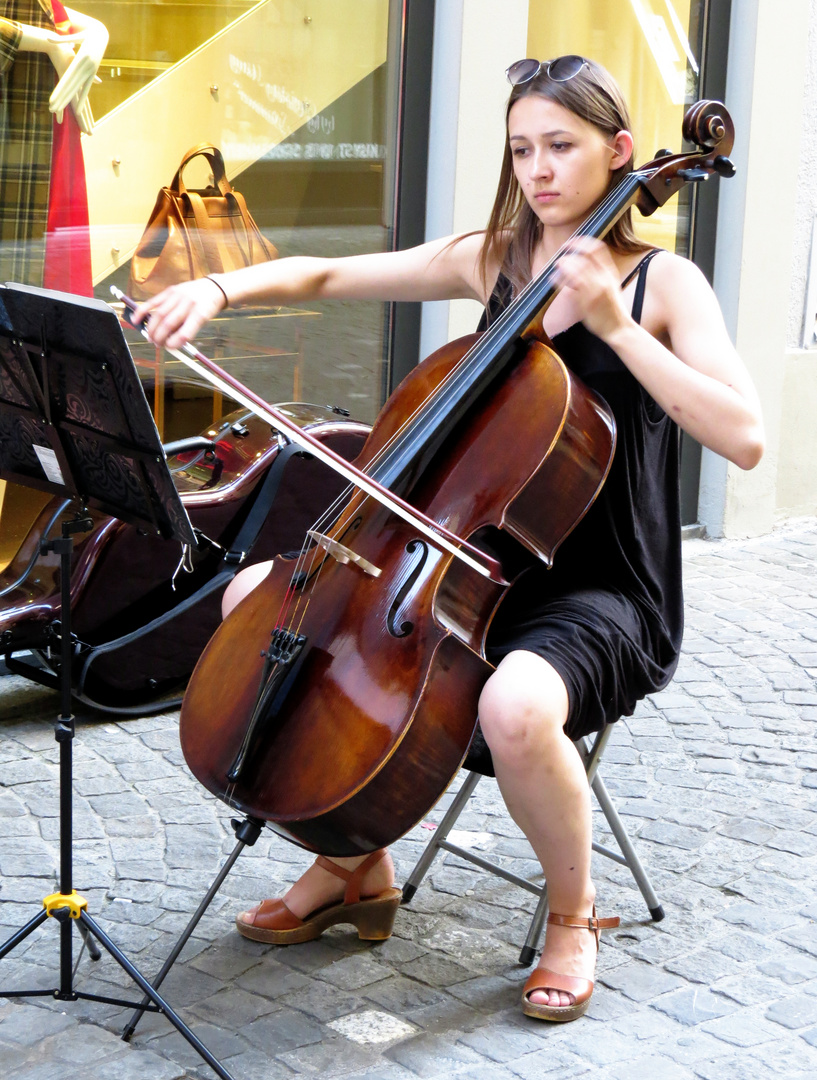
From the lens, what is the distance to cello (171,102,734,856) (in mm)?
2033

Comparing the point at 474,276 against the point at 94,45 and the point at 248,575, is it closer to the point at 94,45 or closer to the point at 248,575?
the point at 248,575

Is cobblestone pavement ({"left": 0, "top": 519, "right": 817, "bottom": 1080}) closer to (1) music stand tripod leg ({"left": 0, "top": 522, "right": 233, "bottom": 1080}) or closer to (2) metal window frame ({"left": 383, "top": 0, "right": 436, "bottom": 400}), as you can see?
(1) music stand tripod leg ({"left": 0, "top": 522, "right": 233, "bottom": 1080})

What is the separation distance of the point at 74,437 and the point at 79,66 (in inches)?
91.6

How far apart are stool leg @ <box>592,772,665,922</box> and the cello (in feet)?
1.81

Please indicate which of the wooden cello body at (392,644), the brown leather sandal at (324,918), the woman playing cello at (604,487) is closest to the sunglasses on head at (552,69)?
the woman playing cello at (604,487)

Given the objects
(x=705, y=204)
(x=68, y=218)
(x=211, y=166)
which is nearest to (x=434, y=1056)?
(x=68, y=218)

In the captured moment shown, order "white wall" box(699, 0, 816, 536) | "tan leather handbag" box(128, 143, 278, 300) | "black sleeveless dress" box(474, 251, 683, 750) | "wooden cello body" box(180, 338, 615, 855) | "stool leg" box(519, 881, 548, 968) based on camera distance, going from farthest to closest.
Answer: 1. "white wall" box(699, 0, 816, 536)
2. "tan leather handbag" box(128, 143, 278, 300)
3. "stool leg" box(519, 881, 548, 968)
4. "black sleeveless dress" box(474, 251, 683, 750)
5. "wooden cello body" box(180, 338, 615, 855)

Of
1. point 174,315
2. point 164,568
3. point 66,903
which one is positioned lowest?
point 66,903

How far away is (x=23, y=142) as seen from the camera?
394 centimetres

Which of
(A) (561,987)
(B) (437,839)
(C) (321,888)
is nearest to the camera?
(A) (561,987)

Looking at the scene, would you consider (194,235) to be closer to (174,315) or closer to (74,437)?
(174,315)

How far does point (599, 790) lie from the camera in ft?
8.55

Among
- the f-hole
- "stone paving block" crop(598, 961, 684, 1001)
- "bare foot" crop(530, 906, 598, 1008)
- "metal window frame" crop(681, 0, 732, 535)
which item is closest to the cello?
the f-hole

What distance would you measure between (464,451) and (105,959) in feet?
3.64
